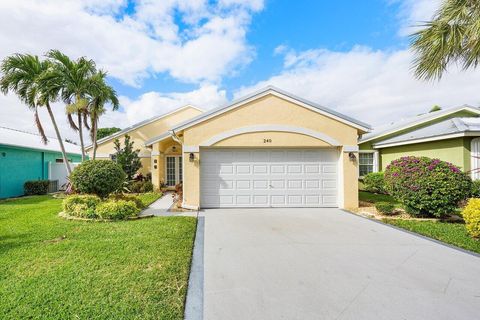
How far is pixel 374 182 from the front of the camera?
1376cm

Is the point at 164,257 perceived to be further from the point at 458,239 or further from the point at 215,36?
the point at 215,36

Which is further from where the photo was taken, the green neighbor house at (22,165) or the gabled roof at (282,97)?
the green neighbor house at (22,165)

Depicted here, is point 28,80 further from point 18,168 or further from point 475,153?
point 475,153

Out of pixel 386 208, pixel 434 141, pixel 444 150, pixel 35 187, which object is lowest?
pixel 386 208

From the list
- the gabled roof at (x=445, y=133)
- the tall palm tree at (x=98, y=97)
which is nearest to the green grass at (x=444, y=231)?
the gabled roof at (x=445, y=133)

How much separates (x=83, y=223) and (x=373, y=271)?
8592 mm

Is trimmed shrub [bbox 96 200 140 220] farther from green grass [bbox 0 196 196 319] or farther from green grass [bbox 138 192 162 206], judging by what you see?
green grass [bbox 138 192 162 206]

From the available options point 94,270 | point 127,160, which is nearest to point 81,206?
point 94,270

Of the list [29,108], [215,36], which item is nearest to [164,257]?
[215,36]

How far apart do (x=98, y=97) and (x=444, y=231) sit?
17760mm

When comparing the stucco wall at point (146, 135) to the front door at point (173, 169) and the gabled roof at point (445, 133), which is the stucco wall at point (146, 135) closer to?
the front door at point (173, 169)

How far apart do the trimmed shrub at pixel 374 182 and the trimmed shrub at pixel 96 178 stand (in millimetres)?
14463

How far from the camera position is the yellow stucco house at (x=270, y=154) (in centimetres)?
974

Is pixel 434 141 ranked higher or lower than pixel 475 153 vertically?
higher
